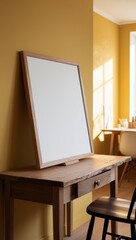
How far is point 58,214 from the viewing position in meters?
2.03

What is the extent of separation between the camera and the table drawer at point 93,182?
2.26 metres

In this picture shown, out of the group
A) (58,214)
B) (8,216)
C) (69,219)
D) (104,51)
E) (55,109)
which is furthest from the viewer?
(104,51)

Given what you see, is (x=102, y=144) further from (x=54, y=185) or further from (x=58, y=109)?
(x=54, y=185)

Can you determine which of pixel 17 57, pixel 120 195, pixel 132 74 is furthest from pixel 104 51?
pixel 17 57

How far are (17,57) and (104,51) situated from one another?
9.74 ft

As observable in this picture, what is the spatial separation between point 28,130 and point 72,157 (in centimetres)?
40

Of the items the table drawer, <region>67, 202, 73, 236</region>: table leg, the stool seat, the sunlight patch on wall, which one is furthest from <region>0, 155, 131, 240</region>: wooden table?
the sunlight patch on wall

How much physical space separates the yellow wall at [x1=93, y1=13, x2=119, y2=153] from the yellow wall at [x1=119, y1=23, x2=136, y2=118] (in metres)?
0.08

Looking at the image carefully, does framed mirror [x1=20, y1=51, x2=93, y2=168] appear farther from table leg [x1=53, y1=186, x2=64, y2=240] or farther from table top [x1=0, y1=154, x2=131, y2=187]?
table leg [x1=53, y1=186, x2=64, y2=240]

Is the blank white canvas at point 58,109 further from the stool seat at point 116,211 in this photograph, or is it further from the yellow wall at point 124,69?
the yellow wall at point 124,69

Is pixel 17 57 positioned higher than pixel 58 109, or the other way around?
pixel 17 57

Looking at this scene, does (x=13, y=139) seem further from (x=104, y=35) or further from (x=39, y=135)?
(x=104, y=35)

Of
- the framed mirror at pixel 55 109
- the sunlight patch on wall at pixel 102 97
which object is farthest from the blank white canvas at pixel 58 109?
the sunlight patch on wall at pixel 102 97

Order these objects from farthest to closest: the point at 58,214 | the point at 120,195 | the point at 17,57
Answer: the point at 120,195 → the point at 17,57 → the point at 58,214
